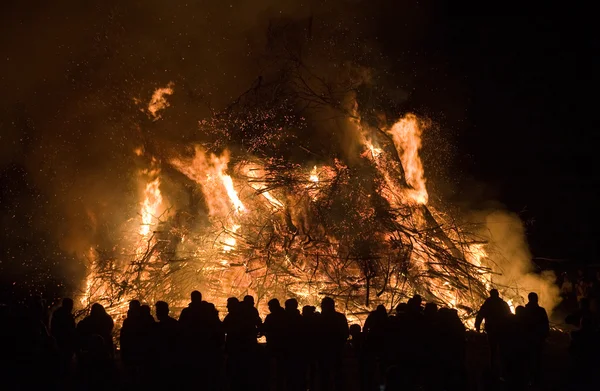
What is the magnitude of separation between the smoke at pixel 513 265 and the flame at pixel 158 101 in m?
8.30

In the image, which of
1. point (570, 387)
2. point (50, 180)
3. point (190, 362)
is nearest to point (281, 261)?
point (190, 362)

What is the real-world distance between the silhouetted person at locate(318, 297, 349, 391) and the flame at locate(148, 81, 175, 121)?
8.57 meters

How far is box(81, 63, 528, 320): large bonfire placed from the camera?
1058 cm

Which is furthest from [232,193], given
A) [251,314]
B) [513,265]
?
[513,265]

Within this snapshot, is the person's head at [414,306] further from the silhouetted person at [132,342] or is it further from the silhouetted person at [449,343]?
the silhouetted person at [132,342]

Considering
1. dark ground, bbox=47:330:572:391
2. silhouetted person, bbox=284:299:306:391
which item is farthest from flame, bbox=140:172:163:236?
silhouetted person, bbox=284:299:306:391

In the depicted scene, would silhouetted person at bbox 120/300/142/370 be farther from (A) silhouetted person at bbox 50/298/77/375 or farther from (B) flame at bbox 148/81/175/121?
(B) flame at bbox 148/81/175/121

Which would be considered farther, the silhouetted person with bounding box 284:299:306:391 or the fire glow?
the fire glow

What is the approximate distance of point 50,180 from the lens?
13945 millimetres

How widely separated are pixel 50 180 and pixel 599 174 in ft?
56.6

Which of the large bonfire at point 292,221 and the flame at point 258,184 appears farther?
the flame at point 258,184

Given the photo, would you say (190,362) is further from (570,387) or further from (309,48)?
(309,48)

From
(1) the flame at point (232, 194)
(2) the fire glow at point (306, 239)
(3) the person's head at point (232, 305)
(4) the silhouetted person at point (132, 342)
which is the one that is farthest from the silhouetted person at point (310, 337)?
(1) the flame at point (232, 194)

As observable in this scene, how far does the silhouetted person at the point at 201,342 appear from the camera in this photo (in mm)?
5855
